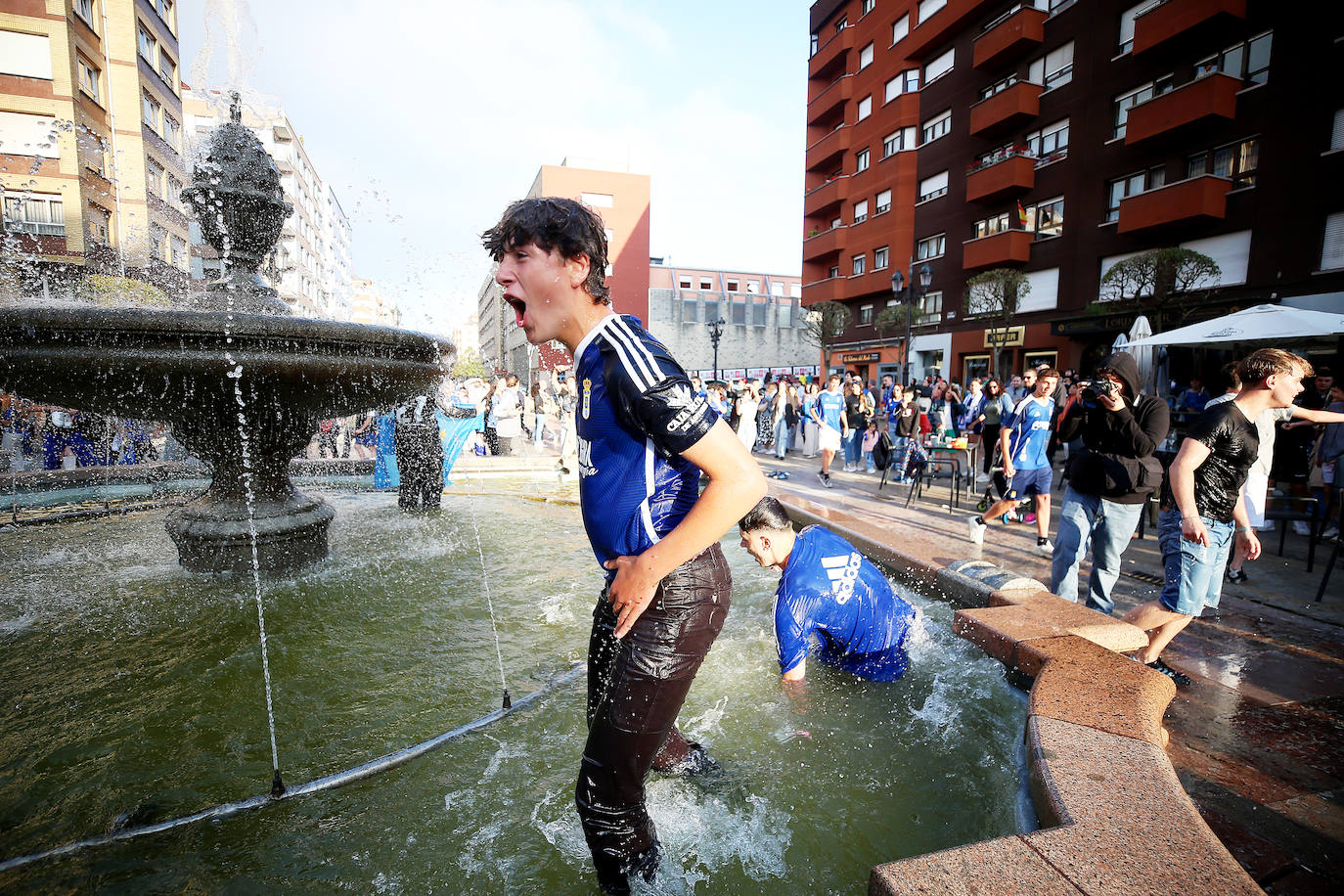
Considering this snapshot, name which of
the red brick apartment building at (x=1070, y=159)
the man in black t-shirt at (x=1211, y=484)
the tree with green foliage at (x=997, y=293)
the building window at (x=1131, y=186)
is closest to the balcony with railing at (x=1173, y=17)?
the red brick apartment building at (x=1070, y=159)

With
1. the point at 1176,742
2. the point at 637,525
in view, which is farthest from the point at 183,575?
the point at 1176,742

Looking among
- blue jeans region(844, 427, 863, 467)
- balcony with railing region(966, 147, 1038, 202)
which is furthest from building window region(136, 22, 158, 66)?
balcony with railing region(966, 147, 1038, 202)

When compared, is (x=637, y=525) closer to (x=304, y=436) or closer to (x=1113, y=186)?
(x=304, y=436)

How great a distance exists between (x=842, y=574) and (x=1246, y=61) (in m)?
23.1

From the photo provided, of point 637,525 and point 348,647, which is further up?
point 637,525

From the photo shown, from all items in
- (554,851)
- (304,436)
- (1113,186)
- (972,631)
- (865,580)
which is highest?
(1113,186)

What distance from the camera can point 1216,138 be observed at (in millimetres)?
17297

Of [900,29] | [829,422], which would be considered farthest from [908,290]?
[900,29]

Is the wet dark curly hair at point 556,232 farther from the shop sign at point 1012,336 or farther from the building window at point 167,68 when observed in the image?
the building window at point 167,68

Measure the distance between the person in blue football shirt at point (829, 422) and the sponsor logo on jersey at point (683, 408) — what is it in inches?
389

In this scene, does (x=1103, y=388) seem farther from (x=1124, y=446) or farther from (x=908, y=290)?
(x=908, y=290)

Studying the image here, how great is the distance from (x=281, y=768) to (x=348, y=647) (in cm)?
115

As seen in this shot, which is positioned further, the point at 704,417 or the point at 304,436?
the point at 304,436

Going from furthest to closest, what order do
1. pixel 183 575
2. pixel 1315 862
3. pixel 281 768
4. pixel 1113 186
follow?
pixel 1113 186
pixel 183 575
pixel 281 768
pixel 1315 862
